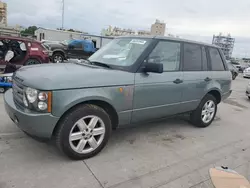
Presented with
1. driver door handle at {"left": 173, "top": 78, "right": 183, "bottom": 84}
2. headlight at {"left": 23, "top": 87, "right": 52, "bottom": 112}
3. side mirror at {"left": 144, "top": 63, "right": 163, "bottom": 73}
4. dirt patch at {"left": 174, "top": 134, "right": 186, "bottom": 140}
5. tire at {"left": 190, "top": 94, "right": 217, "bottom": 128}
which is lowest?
dirt patch at {"left": 174, "top": 134, "right": 186, "bottom": 140}

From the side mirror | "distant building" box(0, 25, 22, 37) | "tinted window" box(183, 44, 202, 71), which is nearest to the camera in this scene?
the side mirror

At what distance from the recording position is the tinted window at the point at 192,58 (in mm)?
4098

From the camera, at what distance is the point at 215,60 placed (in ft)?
15.8

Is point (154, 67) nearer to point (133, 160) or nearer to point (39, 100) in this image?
point (133, 160)

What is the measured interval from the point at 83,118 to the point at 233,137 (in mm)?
3301

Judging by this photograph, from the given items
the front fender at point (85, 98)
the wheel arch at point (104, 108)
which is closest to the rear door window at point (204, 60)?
the front fender at point (85, 98)

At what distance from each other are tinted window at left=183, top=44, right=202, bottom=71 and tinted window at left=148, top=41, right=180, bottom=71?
0.22 m

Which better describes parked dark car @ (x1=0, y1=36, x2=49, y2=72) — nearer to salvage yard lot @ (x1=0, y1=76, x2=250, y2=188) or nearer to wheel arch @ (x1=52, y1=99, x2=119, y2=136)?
salvage yard lot @ (x1=0, y1=76, x2=250, y2=188)

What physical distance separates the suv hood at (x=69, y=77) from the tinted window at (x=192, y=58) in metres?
1.42

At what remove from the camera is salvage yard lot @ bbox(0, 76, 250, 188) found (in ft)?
8.57

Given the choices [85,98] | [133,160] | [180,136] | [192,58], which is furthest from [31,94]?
[192,58]

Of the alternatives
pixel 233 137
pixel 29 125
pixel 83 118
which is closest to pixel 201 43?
pixel 233 137

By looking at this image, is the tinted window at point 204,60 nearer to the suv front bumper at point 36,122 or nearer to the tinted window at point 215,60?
the tinted window at point 215,60

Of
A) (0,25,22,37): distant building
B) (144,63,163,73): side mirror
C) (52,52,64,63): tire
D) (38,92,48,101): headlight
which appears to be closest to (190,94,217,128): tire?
(144,63,163,73): side mirror
